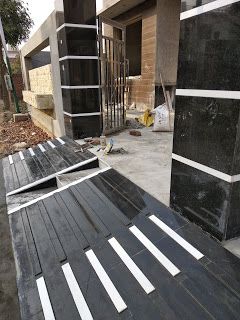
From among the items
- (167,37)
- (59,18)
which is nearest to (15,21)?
(167,37)

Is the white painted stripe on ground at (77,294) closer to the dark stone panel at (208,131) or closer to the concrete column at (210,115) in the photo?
the concrete column at (210,115)

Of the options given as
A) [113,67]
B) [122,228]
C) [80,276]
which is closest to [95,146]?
[113,67]

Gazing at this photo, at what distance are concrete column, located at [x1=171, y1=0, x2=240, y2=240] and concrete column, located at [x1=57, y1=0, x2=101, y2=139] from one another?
3212 millimetres

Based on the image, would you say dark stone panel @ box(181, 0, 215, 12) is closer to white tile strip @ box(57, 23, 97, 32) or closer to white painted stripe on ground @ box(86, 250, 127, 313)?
white painted stripe on ground @ box(86, 250, 127, 313)

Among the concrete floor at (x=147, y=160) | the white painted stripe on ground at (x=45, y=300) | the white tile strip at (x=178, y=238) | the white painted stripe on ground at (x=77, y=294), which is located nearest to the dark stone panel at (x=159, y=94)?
the concrete floor at (x=147, y=160)

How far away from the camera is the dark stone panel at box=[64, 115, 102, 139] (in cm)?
505

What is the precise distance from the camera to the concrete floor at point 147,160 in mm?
2861

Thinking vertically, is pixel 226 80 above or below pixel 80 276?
above

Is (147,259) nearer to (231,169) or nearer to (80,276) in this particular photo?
(80,276)

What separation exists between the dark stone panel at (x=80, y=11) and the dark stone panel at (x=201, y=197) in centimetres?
370

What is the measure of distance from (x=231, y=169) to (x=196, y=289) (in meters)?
0.86

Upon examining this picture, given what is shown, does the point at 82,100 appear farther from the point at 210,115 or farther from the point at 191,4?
the point at 210,115

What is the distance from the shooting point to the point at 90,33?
15.3 ft

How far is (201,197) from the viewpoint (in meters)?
2.01
